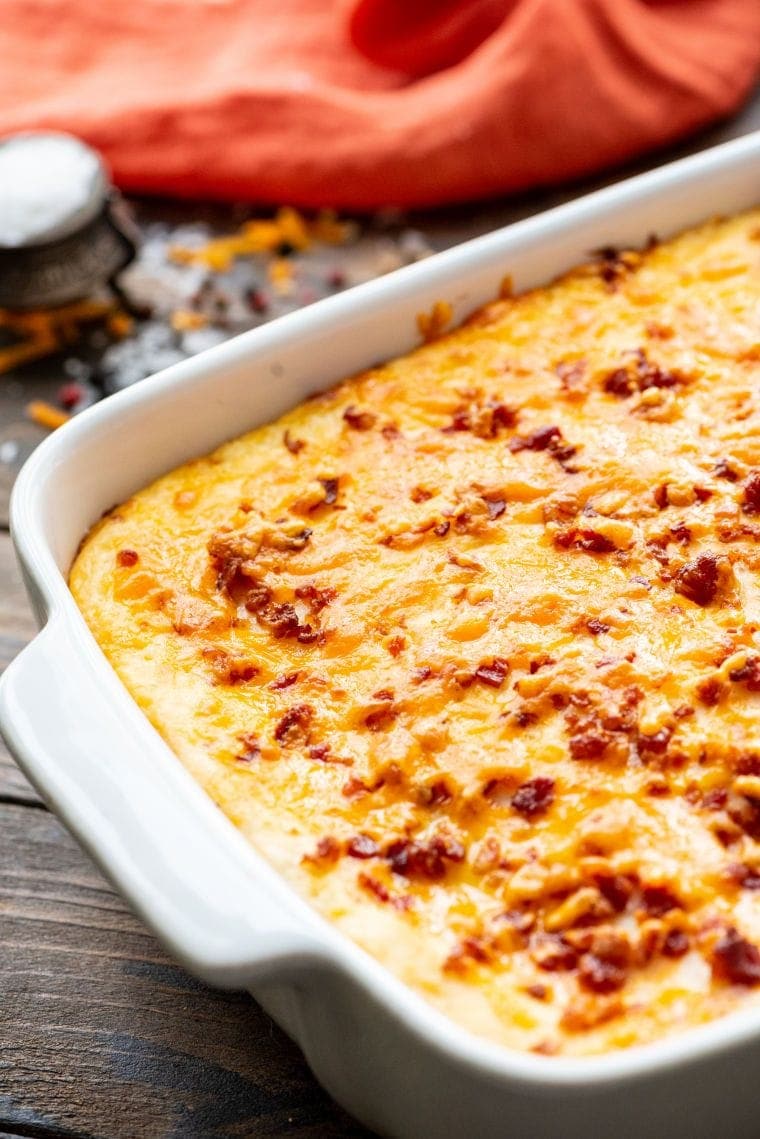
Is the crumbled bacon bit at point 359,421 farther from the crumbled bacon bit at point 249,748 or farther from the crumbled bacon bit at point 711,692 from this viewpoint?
the crumbled bacon bit at point 711,692

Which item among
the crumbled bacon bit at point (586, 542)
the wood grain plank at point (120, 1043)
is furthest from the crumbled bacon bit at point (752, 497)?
the wood grain plank at point (120, 1043)

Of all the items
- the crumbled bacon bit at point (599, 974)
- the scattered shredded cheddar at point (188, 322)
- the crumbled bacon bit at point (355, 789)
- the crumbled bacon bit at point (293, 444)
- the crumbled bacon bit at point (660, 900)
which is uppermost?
the crumbled bacon bit at point (293, 444)

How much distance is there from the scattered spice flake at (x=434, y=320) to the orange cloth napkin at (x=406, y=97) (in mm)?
958

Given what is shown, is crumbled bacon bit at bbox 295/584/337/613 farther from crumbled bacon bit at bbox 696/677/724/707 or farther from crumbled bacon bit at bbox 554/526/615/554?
crumbled bacon bit at bbox 696/677/724/707

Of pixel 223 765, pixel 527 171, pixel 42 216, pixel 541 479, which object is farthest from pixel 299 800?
pixel 527 171

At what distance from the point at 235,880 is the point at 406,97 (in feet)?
7.86

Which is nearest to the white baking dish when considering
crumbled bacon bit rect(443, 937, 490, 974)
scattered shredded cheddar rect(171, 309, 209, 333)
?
crumbled bacon bit rect(443, 937, 490, 974)

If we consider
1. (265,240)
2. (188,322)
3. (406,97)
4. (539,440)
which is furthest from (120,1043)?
(406,97)

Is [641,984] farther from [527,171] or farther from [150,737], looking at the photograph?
[527,171]

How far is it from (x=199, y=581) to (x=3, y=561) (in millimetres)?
827

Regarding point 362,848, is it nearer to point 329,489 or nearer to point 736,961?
point 736,961

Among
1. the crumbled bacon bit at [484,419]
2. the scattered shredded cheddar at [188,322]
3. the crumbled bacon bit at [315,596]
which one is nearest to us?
the crumbled bacon bit at [315,596]

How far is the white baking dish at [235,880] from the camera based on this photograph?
142 cm

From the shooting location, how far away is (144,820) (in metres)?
1.61
